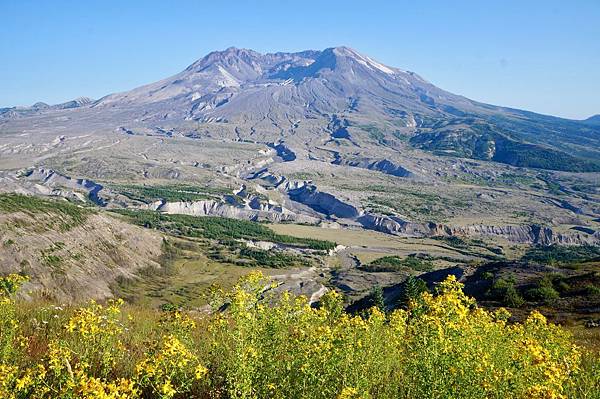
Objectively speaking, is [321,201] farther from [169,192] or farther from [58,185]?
[58,185]

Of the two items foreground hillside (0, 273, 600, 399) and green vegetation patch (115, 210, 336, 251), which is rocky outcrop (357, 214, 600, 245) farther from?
foreground hillside (0, 273, 600, 399)

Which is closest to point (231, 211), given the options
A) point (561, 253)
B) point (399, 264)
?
point (399, 264)

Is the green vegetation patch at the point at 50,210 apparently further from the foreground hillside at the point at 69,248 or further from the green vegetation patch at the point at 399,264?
the green vegetation patch at the point at 399,264

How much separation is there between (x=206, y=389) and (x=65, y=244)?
52874mm

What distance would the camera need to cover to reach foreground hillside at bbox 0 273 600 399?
629cm

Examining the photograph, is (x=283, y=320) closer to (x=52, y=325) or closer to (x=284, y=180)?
(x=52, y=325)

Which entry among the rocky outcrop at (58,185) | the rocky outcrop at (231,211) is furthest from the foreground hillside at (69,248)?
the rocky outcrop at (58,185)

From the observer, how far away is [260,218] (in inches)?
5002

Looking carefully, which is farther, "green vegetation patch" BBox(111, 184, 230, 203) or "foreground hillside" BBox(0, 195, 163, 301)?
"green vegetation patch" BBox(111, 184, 230, 203)

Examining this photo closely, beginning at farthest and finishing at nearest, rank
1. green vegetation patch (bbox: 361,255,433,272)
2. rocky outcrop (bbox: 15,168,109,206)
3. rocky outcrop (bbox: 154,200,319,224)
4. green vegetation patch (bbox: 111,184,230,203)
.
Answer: green vegetation patch (bbox: 111,184,230,203), rocky outcrop (bbox: 15,168,109,206), rocky outcrop (bbox: 154,200,319,224), green vegetation patch (bbox: 361,255,433,272)

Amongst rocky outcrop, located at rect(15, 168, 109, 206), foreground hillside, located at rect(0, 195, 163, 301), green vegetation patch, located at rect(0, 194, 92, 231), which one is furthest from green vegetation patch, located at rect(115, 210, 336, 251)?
green vegetation patch, located at rect(0, 194, 92, 231)

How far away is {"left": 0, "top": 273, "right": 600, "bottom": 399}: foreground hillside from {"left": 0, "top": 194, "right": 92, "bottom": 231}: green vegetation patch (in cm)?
5260

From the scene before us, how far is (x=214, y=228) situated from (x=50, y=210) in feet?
157

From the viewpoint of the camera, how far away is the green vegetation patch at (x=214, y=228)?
324 feet
